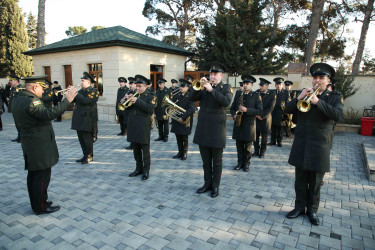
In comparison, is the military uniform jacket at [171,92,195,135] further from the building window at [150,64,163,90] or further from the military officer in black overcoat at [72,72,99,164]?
the building window at [150,64,163,90]

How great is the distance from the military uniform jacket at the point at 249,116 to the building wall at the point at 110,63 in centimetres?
795

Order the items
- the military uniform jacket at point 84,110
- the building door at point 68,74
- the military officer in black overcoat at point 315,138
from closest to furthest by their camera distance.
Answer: the military officer in black overcoat at point 315,138, the military uniform jacket at point 84,110, the building door at point 68,74

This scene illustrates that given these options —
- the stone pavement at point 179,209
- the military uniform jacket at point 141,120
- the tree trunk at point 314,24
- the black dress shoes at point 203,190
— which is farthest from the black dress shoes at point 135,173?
the tree trunk at point 314,24

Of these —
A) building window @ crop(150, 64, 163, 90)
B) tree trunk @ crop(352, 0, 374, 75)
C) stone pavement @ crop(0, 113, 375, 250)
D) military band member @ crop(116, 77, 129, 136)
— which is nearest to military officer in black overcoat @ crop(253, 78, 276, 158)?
stone pavement @ crop(0, 113, 375, 250)

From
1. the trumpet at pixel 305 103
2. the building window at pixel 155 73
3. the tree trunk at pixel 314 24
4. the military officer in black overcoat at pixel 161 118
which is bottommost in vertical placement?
the military officer in black overcoat at pixel 161 118

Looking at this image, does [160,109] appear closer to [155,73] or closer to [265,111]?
[265,111]

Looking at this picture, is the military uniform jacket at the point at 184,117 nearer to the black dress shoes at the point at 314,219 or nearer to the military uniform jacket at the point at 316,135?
the military uniform jacket at the point at 316,135

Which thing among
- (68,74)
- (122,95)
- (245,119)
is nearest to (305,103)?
(245,119)

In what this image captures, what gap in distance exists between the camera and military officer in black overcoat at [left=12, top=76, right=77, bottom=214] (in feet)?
11.3

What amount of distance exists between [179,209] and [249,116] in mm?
2877

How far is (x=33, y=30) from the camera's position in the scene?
36688mm

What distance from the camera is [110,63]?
1219 cm

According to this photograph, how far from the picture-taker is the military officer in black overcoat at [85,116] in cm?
597

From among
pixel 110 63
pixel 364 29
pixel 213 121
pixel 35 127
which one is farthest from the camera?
pixel 364 29
